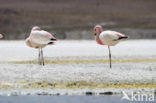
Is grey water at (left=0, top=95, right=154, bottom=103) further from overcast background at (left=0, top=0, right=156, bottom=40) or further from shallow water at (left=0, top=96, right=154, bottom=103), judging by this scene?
overcast background at (left=0, top=0, right=156, bottom=40)

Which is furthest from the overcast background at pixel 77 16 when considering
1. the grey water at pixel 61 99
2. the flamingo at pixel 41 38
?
the grey water at pixel 61 99

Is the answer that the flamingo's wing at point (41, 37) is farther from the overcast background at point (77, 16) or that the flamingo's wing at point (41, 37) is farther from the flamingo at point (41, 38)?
the overcast background at point (77, 16)

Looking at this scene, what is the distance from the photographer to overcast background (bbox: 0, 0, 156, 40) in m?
75.7

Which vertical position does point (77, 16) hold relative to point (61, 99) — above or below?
above

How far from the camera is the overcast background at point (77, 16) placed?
75669mm

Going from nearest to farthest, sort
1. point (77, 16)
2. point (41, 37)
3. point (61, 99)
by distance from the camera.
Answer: point (61, 99)
point (41, 37)
point (77, 16)

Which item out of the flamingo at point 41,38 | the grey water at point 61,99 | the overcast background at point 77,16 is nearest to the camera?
the grey water at point 61,99

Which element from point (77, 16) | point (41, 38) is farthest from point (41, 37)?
point (77, 16)

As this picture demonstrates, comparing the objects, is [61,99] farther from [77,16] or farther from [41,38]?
[77,16]

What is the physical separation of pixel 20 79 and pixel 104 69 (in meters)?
2.82

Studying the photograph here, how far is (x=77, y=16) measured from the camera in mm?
93250

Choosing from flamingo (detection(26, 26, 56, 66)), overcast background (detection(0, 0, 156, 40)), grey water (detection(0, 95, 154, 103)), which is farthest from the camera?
overcast background (detection(0, 0, 156, 40))

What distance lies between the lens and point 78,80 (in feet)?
51.2

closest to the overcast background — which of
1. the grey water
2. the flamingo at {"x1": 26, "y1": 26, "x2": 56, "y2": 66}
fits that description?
the flamingo at {"x1": 26, "y1": 26, "x2": 56, "y2": 66}
